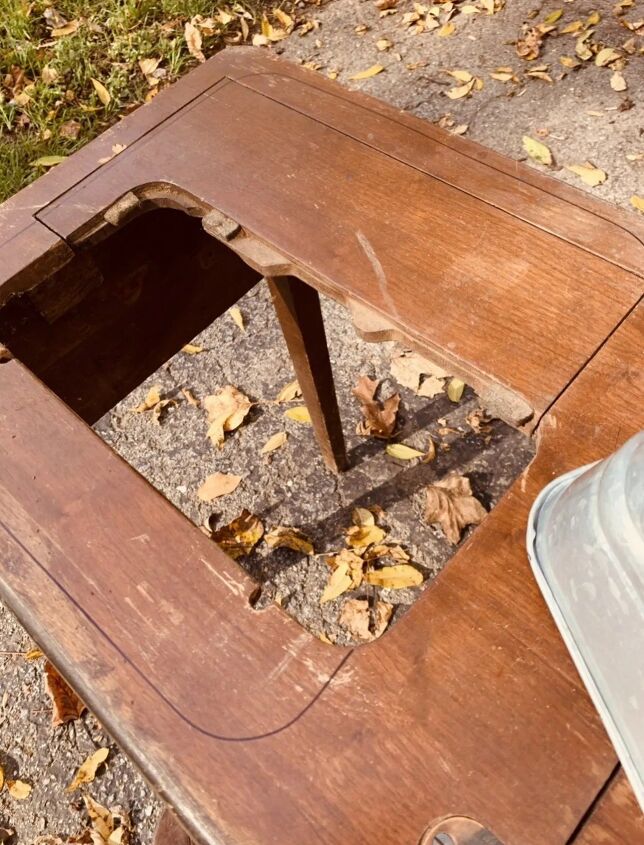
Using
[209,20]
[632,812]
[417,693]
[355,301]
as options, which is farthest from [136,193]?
[209,20]

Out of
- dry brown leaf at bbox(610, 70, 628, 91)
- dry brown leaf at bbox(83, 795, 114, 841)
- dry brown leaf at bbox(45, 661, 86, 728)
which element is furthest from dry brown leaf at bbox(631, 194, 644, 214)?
dry brown leaf at bbox(83, 795, 114, 841)

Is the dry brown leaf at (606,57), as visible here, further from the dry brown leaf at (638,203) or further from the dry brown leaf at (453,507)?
the dry brown leaf at (453,507)

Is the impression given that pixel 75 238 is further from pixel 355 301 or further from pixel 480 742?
pixel 480 742

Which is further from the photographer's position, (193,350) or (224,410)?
(193,350)

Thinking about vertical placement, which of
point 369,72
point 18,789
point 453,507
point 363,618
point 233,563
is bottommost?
point 18,789

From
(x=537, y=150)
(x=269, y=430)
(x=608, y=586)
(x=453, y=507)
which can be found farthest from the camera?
(x=537, y=150)

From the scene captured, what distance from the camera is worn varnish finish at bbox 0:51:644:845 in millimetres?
812

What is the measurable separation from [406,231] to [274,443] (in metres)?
1.25

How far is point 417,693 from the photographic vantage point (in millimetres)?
853

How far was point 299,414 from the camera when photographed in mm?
2428

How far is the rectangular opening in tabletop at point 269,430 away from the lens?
5.36 feet

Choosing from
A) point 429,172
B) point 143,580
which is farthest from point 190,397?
point 143,580

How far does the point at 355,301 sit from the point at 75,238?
56 centimetres

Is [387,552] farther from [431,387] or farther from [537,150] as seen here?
[537,150]
